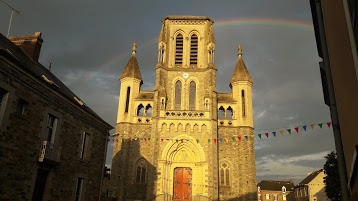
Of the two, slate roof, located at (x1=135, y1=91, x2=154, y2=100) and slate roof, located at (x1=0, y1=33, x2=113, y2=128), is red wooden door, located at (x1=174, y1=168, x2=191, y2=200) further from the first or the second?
slate roof, located at (x1=0, y1=33, x2=113, y2=128)

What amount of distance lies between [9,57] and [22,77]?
1160 millimetres

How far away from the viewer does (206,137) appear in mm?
29844

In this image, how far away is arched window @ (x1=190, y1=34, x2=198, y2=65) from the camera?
117ft

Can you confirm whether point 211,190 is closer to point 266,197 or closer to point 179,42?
point 179,42

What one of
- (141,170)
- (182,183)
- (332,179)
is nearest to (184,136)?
(182,183)

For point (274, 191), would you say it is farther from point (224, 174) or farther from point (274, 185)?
point (224, 174)

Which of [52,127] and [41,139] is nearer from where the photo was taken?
[41,139]

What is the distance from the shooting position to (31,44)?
18016 mm

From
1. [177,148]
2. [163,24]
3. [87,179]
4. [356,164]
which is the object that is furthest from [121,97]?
[356,164]

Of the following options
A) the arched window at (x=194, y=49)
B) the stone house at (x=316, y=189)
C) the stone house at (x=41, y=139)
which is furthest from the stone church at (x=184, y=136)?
the stone house at (x=316, y=189)

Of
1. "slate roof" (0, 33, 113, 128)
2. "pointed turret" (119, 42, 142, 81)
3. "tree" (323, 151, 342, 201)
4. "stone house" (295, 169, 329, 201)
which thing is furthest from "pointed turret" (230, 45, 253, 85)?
"stone house" (295, 169, 329, 201)

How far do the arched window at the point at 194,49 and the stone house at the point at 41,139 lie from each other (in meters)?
19.7

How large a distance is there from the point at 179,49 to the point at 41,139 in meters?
25.4

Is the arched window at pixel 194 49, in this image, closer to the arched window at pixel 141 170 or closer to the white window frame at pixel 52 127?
the arched window at pixel 141 170
